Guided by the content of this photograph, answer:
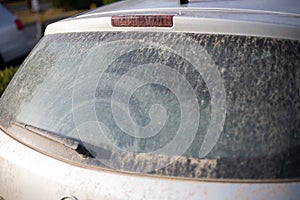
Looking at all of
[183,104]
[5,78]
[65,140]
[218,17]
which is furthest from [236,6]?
[5,78]

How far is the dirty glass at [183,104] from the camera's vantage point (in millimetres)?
1974

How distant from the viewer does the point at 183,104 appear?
212 cm

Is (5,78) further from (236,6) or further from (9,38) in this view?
(9,38)

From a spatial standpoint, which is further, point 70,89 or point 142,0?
point 142,0

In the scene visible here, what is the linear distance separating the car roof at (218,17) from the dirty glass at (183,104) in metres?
0.03

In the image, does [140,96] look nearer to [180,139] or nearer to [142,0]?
[180,139]

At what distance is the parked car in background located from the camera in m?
9.68

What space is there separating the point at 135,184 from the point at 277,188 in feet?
1.62

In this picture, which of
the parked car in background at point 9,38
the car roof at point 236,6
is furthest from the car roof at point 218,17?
the parked car in background at point 9,38

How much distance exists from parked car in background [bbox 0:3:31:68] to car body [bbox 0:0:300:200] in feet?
24.5

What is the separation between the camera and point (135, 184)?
1992mm

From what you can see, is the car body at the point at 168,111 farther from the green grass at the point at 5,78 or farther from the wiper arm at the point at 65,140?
the green grass at the point at 5,78

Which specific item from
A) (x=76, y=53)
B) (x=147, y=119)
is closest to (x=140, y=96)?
(x=147, y=119)

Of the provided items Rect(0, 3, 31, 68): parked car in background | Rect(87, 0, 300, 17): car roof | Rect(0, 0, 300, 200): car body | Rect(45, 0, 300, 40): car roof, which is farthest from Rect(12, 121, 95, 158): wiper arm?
Rect(0, 3, 31, 68): parked car in background
